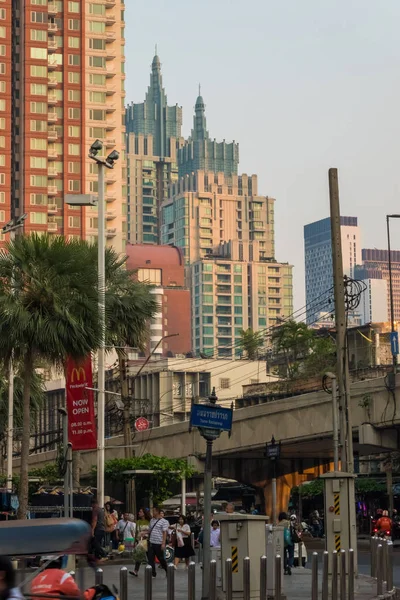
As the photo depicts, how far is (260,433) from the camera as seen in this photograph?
221 ft

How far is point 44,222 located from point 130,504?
9297cm

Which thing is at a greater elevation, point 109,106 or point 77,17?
point 77,17

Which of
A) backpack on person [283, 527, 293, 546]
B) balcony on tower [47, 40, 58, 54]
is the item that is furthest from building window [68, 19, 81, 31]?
backpack on person [283, 527, 293, 546]

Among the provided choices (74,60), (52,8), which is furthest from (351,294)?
(52,8)

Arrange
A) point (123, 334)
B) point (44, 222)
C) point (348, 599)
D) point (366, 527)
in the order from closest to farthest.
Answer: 1. point (348, 599)
2. point (123, 334)
3. point (366, 527)
4. point (44, 222)

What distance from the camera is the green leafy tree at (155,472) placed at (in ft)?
190

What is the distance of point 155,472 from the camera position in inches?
2243

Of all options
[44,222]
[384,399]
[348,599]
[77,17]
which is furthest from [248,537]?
[77,17]

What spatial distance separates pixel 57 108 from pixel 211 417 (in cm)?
13023

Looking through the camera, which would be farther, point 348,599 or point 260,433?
point 260,433

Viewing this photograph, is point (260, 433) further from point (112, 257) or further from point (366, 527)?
point (366, 527)

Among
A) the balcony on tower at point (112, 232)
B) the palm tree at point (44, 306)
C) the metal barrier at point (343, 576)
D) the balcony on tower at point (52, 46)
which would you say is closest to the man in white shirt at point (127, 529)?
the palm tree at point (44, 306)

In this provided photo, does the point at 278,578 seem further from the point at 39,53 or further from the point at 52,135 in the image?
the point at 39,53

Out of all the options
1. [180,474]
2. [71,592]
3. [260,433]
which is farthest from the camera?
[260,433]
